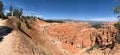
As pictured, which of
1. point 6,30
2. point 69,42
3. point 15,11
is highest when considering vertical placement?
point 15,11

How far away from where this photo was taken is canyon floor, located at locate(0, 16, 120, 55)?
28119mm

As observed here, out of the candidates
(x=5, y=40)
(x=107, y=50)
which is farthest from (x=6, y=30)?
(x=107, y=50)

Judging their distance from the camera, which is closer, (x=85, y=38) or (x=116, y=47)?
(x=116, y=47)

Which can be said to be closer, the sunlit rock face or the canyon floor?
the canyon floor

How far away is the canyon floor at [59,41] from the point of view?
92.3 feet

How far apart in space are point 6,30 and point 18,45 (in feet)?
26.5

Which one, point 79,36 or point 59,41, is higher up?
point 79,36

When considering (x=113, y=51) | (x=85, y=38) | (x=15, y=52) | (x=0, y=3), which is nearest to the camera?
(x=15, y=52)

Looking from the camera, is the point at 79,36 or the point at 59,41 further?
the point at 79,36

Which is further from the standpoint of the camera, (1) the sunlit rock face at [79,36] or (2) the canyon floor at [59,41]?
(1) the sunlit rock face at [79,36]

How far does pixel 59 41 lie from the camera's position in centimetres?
4978

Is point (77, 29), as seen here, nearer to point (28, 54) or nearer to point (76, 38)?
point (76, 38)

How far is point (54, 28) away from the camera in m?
59.4

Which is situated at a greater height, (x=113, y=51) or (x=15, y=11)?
(x=15, y=11)
